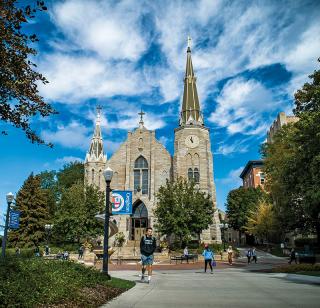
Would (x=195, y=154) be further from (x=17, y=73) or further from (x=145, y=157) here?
(x=17, y=73)

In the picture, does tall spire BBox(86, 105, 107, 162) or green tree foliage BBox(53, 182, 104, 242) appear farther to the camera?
tall spire BBox(86, 105, 107, 162)

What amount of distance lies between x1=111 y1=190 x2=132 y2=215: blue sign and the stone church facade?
30040 millimetres

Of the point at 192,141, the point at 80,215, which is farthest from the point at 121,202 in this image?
the point at 192,141

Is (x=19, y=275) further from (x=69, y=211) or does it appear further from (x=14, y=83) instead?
(x=69, y=211)

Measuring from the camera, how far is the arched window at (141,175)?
46.5 m

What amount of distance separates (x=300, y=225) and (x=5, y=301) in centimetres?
3091

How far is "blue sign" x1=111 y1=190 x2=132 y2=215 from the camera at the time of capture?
13672mm

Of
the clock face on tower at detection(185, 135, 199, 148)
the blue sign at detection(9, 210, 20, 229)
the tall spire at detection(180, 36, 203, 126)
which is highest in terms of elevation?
the tall spire at detection(180, 36, 203, 126)

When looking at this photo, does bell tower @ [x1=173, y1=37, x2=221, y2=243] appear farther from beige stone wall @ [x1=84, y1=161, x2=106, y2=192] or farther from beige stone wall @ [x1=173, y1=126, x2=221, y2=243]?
beige stone wall @ [x1=84, y1=161, x2=106, y2=192]

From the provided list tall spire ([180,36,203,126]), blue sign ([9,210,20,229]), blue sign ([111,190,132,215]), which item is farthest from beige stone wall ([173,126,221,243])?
blue sign ([111,190,132,215])

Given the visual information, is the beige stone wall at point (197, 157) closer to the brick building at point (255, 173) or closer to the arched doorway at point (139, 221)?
the arched doorway at point (139, 221)

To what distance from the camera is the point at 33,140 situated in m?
7.89

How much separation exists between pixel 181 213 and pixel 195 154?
495 inches

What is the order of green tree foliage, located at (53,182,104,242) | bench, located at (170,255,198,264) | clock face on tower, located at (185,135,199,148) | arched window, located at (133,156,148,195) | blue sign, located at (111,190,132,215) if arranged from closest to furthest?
1. blue sign, located at (111,190,132,215)
2. bench, located at (170,255,198,264)
3. green tree foliage, located at (53,182,104,242)
4. arched window, located at (133,156,148,195)
5. clock face on tower, located at (185,135,199,148)
